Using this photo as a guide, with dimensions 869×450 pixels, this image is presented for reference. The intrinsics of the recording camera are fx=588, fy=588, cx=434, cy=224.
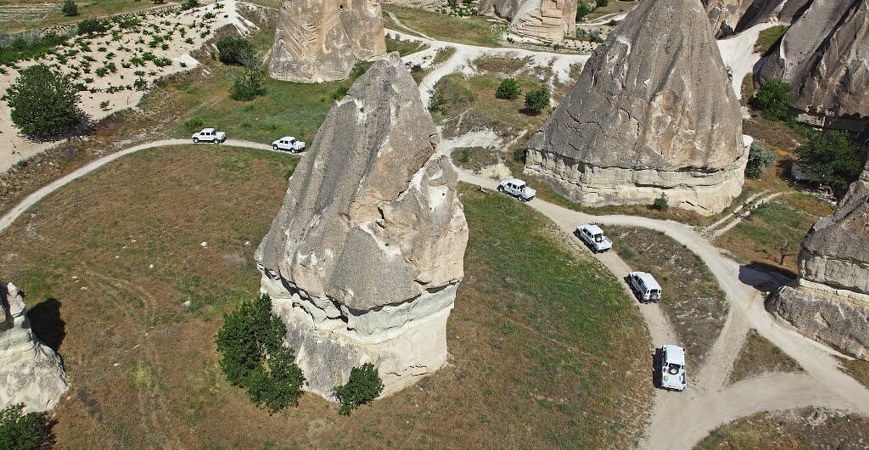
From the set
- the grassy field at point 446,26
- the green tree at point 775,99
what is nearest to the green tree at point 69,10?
the grassy field at point 446,26

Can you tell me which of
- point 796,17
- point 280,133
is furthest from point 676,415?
point 796,17

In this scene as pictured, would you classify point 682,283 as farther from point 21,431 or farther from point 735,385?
point 21,431

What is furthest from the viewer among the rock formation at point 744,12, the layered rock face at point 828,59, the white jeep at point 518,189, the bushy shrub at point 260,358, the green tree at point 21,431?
the rock formation at point 744,12

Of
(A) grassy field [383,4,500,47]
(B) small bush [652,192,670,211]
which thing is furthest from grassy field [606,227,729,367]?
(A) grassy field [383,4,500,47]

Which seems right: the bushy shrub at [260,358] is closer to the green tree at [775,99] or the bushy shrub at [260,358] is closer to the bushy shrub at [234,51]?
the bushy shrub at [234,51]

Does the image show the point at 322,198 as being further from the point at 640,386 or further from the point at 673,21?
the point at 673,21

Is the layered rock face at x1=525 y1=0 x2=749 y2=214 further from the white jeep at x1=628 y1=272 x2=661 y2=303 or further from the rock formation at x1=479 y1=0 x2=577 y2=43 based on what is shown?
the rock formation at x1=479 y1=0 x2=577 y2=43

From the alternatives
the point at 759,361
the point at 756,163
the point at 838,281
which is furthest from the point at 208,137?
the point at 756,163
